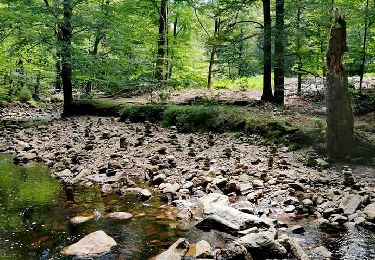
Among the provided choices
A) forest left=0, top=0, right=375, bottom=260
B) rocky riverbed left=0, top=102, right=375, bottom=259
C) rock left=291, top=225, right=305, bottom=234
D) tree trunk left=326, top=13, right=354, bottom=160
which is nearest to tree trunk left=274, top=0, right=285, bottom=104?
forest left=0, top=0, right=375, bottom=260

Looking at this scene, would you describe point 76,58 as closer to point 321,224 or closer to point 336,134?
point 336,134

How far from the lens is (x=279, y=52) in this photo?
14.8m

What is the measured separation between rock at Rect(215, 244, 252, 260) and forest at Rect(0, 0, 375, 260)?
2cm

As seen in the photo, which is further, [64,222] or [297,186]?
[297,186]

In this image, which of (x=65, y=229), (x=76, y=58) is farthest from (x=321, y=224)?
(x=76, y=58)

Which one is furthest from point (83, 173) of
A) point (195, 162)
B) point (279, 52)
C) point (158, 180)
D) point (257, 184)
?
point (279, 52)

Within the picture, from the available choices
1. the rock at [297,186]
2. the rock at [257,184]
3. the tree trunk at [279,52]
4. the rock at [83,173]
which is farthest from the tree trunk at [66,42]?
the rock at [297,186]

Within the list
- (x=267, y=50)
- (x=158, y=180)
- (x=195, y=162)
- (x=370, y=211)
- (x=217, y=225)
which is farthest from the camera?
(x=267, y=50)

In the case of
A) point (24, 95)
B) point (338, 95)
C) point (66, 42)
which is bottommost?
point (24, 95)

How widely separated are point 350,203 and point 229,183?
2.13 meters

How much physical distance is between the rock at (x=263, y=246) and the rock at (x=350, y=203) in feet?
6.17

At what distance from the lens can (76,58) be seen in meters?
16.8

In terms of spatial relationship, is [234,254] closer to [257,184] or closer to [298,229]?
[298,229]

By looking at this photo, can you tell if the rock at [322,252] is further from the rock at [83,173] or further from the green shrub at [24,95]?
the green shrub at [24,95]
